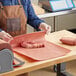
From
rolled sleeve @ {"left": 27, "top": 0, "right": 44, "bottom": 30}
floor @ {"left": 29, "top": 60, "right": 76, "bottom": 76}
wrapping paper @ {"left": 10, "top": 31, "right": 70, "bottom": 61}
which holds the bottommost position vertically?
floor @ {"left": 29, "top": 60, "right": 76, "bottom": 76}

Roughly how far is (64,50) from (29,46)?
279 mm

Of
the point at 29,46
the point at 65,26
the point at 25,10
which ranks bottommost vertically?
the point at 65,26

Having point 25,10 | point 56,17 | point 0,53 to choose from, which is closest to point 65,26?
point 56,17

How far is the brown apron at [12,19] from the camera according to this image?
2160 mm

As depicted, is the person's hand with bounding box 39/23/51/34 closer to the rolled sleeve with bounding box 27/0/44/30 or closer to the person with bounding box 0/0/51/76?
the person with bounding box 0/0/51/76

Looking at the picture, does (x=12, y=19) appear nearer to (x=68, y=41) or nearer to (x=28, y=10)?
(x=28, y=10)

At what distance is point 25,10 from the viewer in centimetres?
228

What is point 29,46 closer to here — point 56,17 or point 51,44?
point 51,44

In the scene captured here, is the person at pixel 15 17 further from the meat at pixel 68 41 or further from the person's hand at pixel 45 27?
the meat at pixel 68 41

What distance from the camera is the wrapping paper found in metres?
1.61

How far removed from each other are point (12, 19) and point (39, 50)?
592 mm

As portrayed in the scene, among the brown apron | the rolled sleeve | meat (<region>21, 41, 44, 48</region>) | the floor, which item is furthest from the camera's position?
the floor

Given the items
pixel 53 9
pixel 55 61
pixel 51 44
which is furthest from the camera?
pixel 53 9

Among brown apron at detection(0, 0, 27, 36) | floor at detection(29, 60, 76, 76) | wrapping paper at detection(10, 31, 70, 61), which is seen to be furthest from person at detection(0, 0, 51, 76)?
floor at detection(29, 60, 76, 76)
